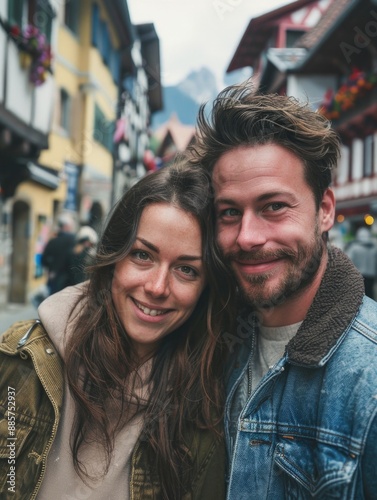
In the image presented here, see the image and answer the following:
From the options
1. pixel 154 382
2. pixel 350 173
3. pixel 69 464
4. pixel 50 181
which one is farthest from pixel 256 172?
pixel 350 173

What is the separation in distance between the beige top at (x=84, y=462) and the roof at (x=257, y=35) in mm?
21647

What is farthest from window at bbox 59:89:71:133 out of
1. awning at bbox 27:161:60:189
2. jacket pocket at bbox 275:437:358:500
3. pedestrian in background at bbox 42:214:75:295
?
jacket pocket at bbox 275:437:358:500

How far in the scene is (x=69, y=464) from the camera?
6.11 ft

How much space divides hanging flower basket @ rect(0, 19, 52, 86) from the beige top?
20.8 ft

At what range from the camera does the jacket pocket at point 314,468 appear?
4.75 ft

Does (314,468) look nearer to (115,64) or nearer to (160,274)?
(160,274)

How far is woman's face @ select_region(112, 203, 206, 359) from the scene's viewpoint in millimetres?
1948

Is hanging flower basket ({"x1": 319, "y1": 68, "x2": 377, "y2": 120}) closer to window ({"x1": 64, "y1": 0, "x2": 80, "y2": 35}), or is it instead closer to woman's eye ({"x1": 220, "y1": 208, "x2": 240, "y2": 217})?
window ({"x1": 64, "y1": 0, "x2": 80, "y2": 35})

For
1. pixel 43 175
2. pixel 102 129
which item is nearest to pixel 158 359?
pixel 43 175

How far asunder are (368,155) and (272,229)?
14.5 metres

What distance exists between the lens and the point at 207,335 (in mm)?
2127

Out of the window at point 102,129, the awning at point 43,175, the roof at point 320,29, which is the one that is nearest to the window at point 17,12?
the awning at point 43,175

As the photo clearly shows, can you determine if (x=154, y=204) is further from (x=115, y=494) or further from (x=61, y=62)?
(x=61, y=62)

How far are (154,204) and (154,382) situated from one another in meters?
0.68
